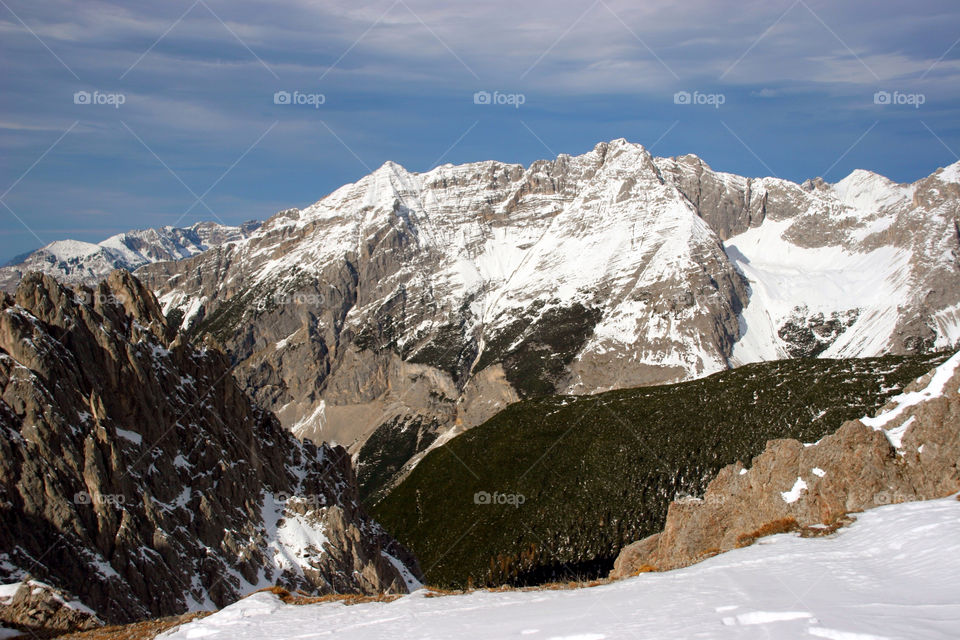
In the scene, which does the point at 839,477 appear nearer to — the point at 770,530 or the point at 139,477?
the point at 770,530

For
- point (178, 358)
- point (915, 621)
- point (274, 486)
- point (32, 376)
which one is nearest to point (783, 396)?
point (274, 486)

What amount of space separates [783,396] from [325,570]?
148006 mm

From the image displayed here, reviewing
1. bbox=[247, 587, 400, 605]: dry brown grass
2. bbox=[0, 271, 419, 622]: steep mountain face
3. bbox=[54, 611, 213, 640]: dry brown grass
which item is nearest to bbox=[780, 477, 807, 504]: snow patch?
bbox=[247, 587, 400, 605]: dry brown grass

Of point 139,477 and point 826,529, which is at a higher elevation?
point 139,477

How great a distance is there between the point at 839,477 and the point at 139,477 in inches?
2564

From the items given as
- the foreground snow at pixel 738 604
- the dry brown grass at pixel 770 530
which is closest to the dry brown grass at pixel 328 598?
the foreground snow at pixel 738 604

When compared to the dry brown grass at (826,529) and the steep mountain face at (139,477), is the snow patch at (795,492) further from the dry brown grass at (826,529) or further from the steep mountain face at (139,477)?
the steep mountain face at (139,477)

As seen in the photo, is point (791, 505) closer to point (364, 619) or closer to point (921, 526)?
point (921, 526)

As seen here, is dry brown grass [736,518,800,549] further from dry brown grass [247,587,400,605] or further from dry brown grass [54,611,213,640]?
dry brown grass [54,611,213,640]

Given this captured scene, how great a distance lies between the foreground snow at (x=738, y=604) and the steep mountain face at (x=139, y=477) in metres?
37.8

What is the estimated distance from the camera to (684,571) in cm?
2753

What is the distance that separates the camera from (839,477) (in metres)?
44.0

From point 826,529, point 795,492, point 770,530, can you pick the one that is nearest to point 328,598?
point 770,530

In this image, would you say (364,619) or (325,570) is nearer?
(364,619)
